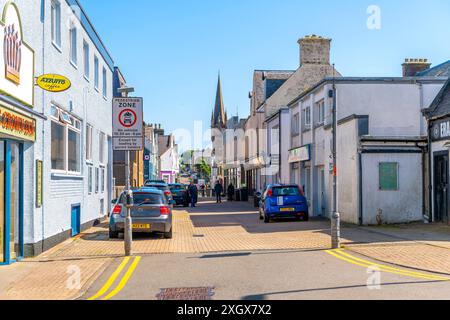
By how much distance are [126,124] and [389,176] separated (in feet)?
33.5

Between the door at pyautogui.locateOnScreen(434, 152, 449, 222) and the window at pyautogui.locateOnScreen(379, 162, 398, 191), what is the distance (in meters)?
1.41

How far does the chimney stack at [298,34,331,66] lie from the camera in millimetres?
41000

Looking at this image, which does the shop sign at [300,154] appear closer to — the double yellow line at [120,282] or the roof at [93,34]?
the roof at [93,34]

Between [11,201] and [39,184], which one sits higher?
[39,184]

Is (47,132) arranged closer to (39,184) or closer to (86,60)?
(39,184)

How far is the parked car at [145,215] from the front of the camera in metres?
16.7

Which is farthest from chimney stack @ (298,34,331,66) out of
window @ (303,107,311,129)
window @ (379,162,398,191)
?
window @ (379,162,398,191)

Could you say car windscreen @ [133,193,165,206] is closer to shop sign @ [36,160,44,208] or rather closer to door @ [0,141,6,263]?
shop sign @ [36,160,44,208]

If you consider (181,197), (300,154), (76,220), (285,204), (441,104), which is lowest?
(181,197)

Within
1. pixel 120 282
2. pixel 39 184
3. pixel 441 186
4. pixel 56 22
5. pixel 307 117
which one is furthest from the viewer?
pixel 307 117

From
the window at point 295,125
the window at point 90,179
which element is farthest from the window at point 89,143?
the window at point 295,125

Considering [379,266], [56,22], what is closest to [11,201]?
[56,22]

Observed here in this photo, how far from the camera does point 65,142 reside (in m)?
16.5
